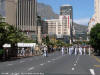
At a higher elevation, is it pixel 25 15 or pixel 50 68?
pixel 25 15

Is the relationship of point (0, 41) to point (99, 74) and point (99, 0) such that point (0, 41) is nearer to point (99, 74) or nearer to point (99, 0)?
point (99, 74)

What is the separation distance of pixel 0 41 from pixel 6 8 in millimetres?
121315

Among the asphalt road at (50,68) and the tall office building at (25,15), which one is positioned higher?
the tall office building at (25,15)

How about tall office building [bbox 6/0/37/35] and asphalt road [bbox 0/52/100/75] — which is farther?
tall office building [bbox 6/0/37/35]

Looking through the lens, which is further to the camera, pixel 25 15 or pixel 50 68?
pixel 25 15

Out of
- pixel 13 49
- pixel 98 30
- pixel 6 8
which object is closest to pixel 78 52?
pixel 98 30

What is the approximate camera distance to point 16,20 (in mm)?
163500

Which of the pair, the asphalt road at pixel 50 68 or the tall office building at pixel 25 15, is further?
the tall office building at pixel 25 15

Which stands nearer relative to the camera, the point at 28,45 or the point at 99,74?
the point at 99,74

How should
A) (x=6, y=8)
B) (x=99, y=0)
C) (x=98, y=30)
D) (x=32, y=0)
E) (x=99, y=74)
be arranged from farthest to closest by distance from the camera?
(x=32, y=0), (x=6, y=8), (x=99, y=0), (x=98, y=30), (x=99, y=74)

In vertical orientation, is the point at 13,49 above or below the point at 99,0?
below

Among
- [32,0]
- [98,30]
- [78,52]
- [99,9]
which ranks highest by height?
[32,0]

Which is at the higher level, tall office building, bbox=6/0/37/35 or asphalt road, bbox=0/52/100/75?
tall office building, bbox=6/0/37/35

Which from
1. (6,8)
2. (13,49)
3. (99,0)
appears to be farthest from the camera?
(6,8)
